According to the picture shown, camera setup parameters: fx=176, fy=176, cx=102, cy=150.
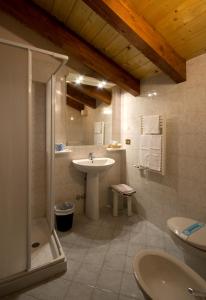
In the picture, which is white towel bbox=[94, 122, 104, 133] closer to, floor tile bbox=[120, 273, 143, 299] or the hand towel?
the hand towel

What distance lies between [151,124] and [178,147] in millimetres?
463

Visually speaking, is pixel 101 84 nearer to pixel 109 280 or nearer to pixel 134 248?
pixel 134 248

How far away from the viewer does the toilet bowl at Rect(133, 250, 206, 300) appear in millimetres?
1144

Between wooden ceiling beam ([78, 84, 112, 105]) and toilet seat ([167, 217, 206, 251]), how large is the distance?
6.96 feet

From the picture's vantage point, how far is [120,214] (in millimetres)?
2789

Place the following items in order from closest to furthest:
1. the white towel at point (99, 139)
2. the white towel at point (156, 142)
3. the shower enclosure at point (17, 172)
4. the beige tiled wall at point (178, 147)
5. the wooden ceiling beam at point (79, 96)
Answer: the shower enclosure at point (17, 172) < the beige tiled wall at point (178, 147) < the white towel at point (156, 142) < the wooden ceiling beam at point (79, 96) < the white towel at point (99, 139)

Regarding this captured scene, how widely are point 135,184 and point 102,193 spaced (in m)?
0.56

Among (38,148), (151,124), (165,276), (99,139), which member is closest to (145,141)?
(151,124)

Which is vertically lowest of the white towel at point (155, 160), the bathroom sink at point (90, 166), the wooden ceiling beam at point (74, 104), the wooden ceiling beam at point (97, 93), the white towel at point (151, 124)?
the bathroom sink at point (90, 166)

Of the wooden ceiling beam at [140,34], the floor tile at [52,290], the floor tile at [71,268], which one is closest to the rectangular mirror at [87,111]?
the wooden ceiling beam at [140,34]

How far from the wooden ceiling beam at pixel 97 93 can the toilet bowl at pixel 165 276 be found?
233 cm

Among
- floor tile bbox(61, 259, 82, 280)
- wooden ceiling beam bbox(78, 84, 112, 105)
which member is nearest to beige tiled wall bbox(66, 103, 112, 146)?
wooden ceiling beam bbox(78, 84, 112, 105)

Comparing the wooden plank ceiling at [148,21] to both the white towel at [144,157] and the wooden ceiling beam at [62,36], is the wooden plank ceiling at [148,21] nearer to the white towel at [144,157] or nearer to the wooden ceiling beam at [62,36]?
the wooden ceiling beam at [62,36]

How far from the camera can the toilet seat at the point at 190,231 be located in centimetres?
136
